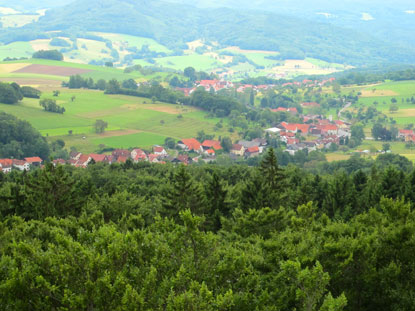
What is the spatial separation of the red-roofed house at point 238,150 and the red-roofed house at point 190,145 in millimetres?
11697

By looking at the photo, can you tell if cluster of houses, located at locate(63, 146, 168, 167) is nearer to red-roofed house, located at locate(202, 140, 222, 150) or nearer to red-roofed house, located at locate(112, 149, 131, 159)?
red-roofed house, located at locate(112, 149, 131, 159)

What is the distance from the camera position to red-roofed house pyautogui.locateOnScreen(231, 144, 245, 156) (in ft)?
513

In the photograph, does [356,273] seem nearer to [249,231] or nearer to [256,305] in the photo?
[256,305]

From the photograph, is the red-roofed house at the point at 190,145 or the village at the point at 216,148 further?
the red-roofed house at the point at 190,145

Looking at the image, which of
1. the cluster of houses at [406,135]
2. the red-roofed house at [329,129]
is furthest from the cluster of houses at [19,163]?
the cluster of houses at [406,135]

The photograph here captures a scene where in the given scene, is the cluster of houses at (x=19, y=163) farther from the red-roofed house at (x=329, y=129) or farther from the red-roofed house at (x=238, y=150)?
the red-roofed house at (x=329, y=129)

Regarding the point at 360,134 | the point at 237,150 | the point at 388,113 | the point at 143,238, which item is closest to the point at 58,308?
the point at 143,238

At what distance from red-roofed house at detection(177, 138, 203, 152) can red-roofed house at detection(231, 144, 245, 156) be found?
38.4 feet

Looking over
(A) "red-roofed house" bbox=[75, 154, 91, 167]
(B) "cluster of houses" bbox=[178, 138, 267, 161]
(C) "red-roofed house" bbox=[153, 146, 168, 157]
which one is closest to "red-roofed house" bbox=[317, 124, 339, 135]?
(B) "cluster of houses" bbox=[178, 138, 267, 161]

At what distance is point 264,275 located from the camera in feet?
84.0

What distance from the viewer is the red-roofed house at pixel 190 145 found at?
150 metres

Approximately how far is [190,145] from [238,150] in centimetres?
1514

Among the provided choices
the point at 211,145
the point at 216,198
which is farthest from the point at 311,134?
the point at 216,198

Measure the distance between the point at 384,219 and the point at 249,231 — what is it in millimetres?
9043
